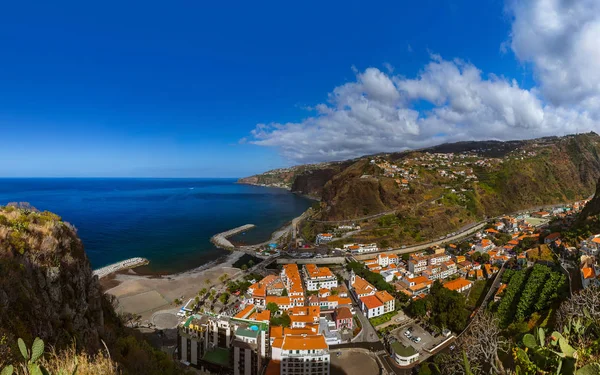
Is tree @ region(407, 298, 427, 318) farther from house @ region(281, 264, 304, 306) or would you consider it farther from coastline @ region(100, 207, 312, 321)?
coastline @ region(100, 207, 312, 321)

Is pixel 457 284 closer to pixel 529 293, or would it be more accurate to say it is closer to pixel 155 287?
pixel 529 293

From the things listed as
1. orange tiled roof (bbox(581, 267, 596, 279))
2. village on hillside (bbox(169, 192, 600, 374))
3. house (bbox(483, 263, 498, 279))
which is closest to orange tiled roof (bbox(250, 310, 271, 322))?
village on hillside (bbox(169, 192, 600, 374))

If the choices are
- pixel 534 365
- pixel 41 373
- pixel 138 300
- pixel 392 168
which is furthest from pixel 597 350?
pixel 392 168

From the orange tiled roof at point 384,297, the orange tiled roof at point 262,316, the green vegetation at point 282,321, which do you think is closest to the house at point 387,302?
the orange tiled roof at point 384,297

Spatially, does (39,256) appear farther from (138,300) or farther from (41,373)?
(138,300)

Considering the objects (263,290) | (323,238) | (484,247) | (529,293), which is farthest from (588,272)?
(323,238)

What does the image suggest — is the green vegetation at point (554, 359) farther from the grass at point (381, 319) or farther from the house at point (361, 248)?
the house at point (361, 248)
